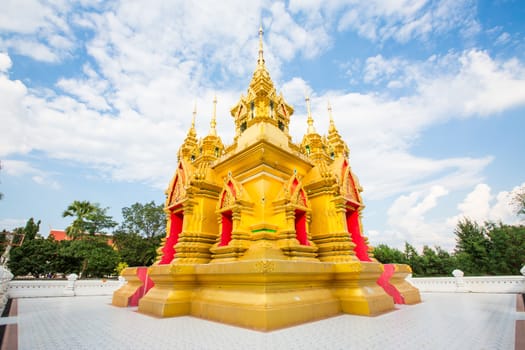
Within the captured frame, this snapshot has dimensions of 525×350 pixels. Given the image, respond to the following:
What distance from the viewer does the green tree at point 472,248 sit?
2197 centimetres

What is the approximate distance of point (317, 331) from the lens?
4812 millimetres

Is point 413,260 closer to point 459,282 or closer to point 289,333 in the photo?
point 459,282

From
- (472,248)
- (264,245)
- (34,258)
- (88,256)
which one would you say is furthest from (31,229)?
(472,248)

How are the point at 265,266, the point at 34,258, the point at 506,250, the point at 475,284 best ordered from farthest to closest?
the point at 34,258 < the point at 506,250 < the point at 475,284 < the point at 265,266

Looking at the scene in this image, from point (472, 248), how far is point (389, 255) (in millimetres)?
8020

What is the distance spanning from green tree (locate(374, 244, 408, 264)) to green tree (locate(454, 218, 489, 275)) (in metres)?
5.23

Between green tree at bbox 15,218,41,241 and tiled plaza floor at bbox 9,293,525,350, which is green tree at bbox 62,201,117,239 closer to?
green tree at bbox 15,218,41,241

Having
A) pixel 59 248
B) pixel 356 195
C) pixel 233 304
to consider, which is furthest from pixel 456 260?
pixel 59 248

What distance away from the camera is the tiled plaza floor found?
3.94 meters

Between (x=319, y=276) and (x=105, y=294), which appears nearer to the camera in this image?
(x=319, y=276)

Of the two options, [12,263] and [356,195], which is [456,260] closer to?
[356,195]

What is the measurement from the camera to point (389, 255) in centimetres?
2898

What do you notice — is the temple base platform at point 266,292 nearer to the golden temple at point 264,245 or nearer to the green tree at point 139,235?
the golden temple at point 264,245

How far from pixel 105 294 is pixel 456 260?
29.3m
